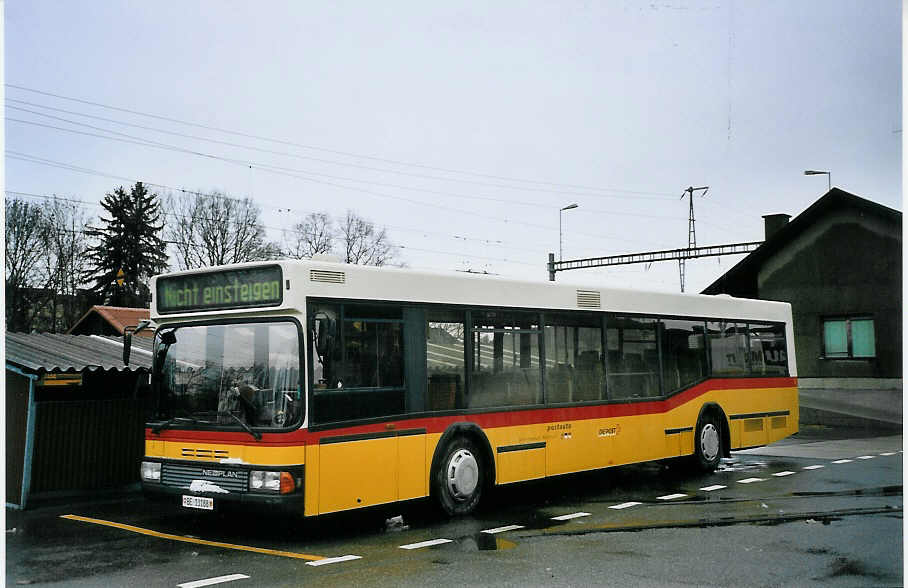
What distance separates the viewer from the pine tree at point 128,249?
171ft

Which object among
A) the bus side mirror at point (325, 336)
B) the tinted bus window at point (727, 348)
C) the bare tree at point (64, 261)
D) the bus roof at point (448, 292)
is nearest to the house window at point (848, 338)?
the tinted bus window at point (727, 348)

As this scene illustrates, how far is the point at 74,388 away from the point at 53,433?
75 centimetres

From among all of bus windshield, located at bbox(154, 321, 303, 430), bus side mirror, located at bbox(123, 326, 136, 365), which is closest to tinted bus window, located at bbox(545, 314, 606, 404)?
bus windshield, located at bbox(154, 321, 303, 430)

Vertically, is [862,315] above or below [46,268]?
below

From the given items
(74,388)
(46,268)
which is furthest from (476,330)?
(46,268)

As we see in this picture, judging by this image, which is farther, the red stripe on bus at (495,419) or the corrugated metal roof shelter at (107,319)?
the corrugated metal roof shelter at (107,319)

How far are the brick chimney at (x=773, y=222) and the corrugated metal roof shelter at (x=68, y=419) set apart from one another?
3189cm

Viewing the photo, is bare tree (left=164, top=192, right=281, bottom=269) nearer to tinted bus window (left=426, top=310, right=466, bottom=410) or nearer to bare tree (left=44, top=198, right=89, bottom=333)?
bare tree (left=44, top=198, right=89, bottom=333)

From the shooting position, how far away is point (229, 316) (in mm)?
9695

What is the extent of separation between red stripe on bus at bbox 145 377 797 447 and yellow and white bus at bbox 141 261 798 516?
2 cm

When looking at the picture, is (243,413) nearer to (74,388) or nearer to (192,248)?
(74,388)

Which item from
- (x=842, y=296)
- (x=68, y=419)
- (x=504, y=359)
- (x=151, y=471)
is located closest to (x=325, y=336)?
(x=151, y=471)

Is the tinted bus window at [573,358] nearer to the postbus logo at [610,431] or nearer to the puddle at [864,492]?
the postbus logo at [610,431]

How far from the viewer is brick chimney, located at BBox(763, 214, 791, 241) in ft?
130
